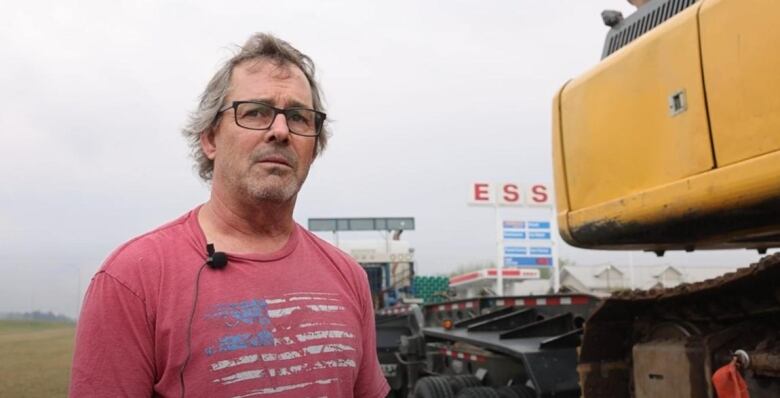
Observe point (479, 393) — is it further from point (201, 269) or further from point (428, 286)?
point (428, 286)

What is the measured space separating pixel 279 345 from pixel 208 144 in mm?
658

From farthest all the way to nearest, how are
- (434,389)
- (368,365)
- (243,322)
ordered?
(434,389) < (368,365) < (243,322)

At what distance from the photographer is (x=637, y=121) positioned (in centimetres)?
311

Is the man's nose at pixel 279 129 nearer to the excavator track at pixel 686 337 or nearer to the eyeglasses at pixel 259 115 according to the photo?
the eyeglasses at pixel 259 115

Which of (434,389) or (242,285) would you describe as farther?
(434,389)

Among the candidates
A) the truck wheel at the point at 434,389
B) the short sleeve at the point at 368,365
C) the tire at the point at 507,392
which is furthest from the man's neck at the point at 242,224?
the truck wheel at the point at 434,389

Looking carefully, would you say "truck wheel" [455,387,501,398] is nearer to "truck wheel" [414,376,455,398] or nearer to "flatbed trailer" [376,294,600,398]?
"flatbed trailer" [376,294,600,398]

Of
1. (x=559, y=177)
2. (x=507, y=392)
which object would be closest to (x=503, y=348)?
(x=507, y=392)

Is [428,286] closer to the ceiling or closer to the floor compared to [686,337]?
closer to the ceiling

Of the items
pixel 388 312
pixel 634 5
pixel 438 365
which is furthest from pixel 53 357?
pixel 634 5

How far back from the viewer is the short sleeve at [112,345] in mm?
1751

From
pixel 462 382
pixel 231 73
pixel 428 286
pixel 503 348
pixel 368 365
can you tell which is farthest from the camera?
pixel 428 286

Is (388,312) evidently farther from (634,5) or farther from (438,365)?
(634,5)

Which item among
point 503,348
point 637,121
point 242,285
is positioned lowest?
point 503,348
